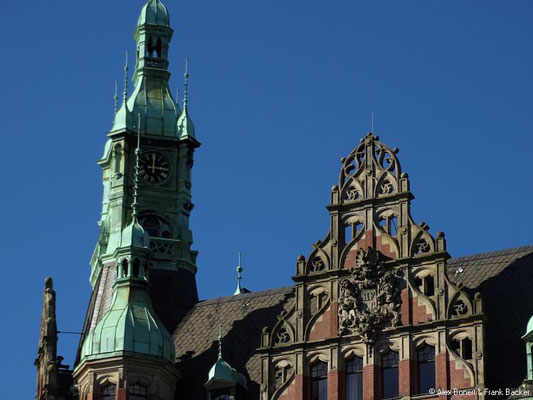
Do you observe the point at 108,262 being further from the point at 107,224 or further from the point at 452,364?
the point at 452,364

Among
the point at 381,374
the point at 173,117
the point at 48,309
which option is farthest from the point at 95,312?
the point at 381,374

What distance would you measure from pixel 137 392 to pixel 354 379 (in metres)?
7.86

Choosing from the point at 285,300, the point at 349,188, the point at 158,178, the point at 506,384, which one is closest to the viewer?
the point at 506,384

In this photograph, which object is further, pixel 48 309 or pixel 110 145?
pixel 110 145

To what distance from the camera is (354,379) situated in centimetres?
7481

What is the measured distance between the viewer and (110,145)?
8988cm

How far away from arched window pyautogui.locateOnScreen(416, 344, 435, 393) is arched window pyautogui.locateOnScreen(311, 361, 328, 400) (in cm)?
330

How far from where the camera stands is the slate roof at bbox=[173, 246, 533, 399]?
78875 millimetres

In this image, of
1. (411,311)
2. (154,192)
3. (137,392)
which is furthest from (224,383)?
(154,192)

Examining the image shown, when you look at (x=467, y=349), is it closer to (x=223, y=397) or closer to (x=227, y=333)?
(x=223, y=397)

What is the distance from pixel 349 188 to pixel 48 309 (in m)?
12.7

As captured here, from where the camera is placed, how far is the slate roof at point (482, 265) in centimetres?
7838

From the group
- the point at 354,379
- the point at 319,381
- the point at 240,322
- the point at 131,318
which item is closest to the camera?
the point at 354,379

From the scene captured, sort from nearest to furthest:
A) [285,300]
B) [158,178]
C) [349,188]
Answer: [349,188] → [285,300] → [158,178]
